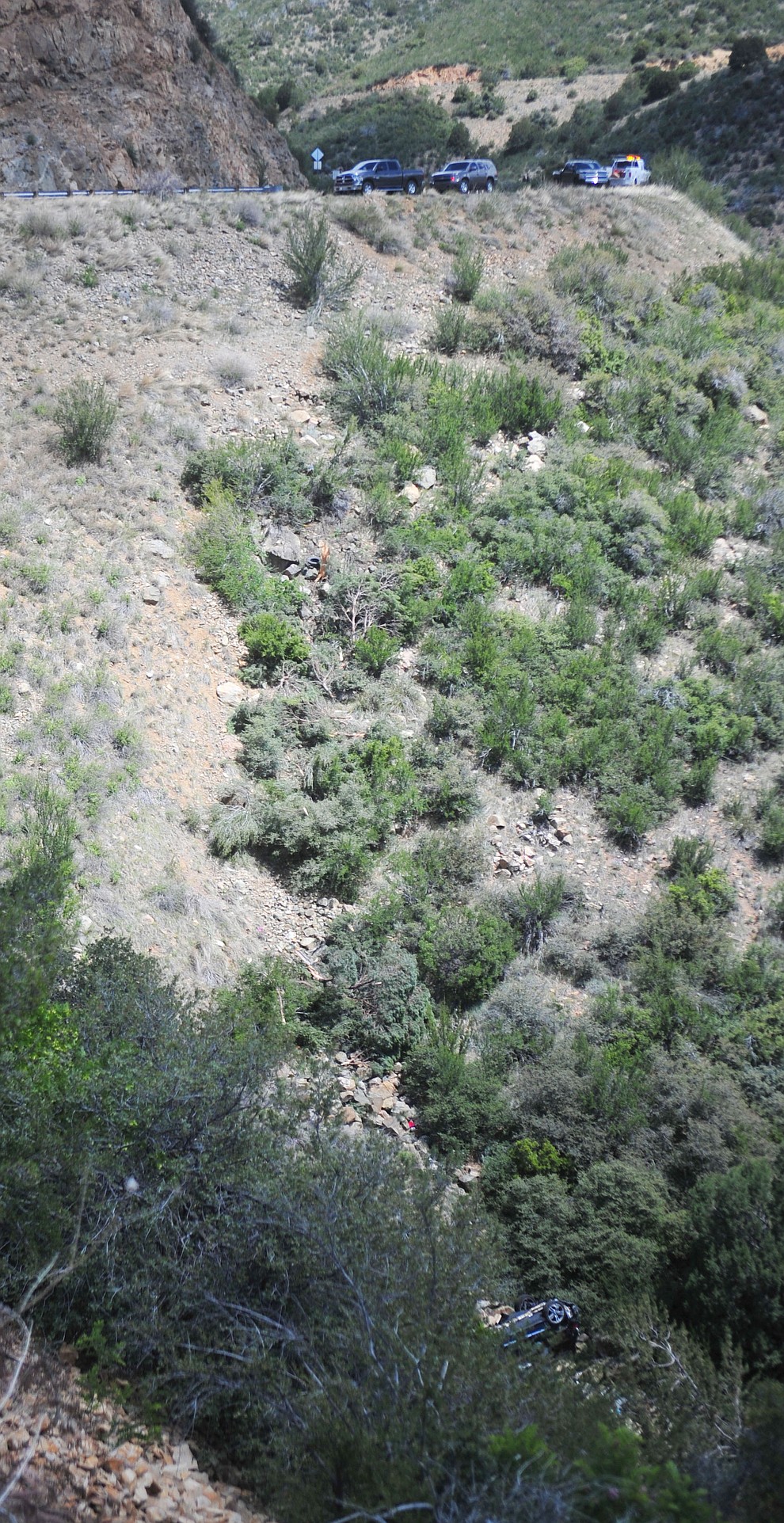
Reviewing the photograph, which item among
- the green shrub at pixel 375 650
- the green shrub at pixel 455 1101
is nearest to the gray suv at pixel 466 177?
the green shrub at pixel 375 650

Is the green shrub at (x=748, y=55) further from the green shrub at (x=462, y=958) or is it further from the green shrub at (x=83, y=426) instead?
the green shrub at (x=462, y=958)

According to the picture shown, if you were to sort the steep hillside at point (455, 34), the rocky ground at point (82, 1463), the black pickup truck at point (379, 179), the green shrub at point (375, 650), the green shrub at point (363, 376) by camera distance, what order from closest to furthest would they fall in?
1. the rocky ground at point (82, 1463)
2. the green shrub at point (375, 650)
3. the green shrub at point (363, 376)
4. the black pickup truck at point (379, 179)
5. the steep hillside at point (455, 34)

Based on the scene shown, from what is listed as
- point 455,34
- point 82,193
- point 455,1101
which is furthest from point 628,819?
point 455,34

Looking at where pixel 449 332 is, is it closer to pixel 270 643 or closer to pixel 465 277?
pixel 465 277

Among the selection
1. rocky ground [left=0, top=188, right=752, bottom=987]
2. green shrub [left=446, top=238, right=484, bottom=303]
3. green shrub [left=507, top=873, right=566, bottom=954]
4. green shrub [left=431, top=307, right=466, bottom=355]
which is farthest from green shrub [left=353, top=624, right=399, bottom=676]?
green shrub [left=446, top=238, right=484, bottom=303]

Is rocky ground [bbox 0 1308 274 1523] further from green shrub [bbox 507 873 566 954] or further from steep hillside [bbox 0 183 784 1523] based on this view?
green shrub [bbox 507 873 566 954]
